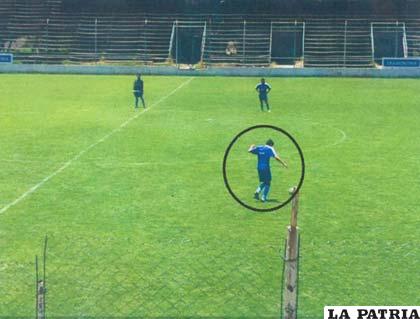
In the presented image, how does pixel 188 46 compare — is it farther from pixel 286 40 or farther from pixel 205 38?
pixel 286 40

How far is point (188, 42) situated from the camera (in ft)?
177

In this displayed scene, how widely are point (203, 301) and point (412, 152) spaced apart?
12.9 meters

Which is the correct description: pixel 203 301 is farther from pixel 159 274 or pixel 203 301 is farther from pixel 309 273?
pixel 309 273

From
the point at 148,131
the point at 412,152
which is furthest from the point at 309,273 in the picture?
the point at 148,131

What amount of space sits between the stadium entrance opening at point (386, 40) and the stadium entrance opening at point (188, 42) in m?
12.7

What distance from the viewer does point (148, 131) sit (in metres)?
24.0

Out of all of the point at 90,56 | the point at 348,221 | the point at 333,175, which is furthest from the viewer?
the point at 90,56

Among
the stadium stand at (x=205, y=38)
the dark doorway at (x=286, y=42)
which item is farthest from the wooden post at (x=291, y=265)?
the dark doorway at (x=286, y=42)

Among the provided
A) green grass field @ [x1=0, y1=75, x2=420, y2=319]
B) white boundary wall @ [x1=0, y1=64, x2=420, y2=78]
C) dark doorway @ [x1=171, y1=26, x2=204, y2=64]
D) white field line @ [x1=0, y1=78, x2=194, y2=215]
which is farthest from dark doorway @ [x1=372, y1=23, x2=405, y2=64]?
white field line @ [x1=0, y1=78, x2=194, y2=215]

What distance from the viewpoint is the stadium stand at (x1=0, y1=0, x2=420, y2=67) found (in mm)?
51375

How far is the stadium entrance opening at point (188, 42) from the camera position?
53.6 meters

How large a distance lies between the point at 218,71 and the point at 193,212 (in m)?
33.2

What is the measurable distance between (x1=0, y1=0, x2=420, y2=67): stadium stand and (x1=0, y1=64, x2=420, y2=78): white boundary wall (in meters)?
3.30

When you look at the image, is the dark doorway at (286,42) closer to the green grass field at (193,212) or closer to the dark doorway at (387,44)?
the dark doorway at (387,44)
